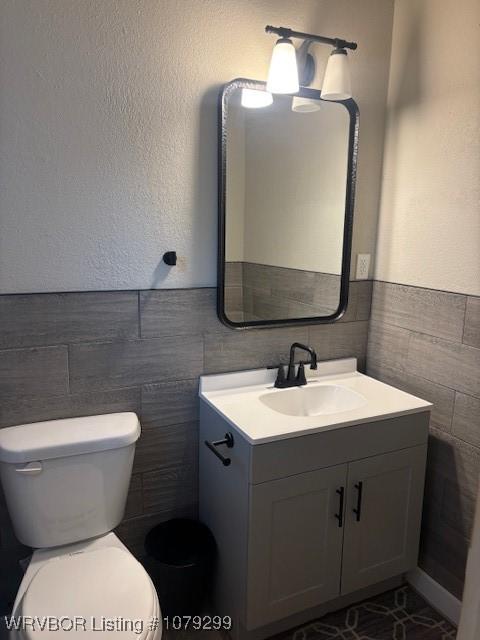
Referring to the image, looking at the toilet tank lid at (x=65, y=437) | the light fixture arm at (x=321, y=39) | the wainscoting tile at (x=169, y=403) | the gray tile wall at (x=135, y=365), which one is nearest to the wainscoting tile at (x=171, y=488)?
the gray tile wall at (x=135, y=365)

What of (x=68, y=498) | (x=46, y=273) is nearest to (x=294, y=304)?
(x=46, y=273)

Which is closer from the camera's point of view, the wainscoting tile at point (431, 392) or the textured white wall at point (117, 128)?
the textured white wall at point (117, 128)

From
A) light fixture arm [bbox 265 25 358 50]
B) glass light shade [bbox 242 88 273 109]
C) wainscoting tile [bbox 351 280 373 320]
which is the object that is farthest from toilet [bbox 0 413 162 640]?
light fixture arm [bbox 265 25 358 50]

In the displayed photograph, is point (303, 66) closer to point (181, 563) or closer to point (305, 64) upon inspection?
point (305, 64)

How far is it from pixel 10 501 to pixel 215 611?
0.92 m

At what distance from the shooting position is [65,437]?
61.1 inches

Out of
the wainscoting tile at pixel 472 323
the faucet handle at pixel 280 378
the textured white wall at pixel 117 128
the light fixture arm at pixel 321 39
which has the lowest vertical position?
the faucet handle at pixel 280 378

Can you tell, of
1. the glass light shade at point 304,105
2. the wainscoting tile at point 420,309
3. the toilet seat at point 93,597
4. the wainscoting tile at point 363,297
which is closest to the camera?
the toilet seat at point 93,597

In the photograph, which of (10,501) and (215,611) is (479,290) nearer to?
(215,611)

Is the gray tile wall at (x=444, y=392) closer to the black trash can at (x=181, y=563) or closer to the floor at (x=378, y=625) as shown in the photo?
the floor at (x=378, y=625)

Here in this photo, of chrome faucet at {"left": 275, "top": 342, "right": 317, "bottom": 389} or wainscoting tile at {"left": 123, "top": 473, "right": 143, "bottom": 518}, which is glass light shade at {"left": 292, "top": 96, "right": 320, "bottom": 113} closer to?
chrome faucet at {"left": 275, "top": 342, "right": 317, "bottom": 389}

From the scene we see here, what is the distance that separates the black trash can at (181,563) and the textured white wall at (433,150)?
4.46 ft

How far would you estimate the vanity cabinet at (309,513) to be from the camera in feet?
5.21

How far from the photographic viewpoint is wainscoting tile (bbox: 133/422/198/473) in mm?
1855
